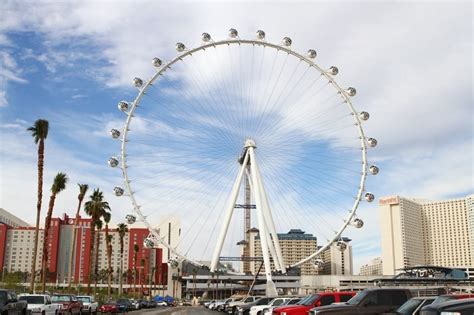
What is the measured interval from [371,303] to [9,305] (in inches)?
596

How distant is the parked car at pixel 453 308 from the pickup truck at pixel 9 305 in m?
18.2

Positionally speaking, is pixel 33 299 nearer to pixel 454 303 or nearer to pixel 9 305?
pixel 9 305

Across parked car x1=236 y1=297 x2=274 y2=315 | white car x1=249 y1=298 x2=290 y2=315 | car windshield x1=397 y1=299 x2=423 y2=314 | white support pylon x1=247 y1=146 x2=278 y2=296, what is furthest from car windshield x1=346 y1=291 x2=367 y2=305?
white support pylon x1=247 y1=146 x2=278 y2=296

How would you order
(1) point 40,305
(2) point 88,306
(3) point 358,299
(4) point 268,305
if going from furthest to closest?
1. (2) point 88,306
2. (4) point 268,305
3. (1) point 40,305
4. (3) point 358,299

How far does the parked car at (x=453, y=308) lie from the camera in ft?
36.6

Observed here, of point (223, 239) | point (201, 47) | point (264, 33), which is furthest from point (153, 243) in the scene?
point (264, 33)

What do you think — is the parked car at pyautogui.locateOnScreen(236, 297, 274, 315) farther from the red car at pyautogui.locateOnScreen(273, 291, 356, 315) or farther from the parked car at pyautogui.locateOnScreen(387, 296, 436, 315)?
the parked car at pyautogui.locateOnScreen(387, 296, 436, 315)

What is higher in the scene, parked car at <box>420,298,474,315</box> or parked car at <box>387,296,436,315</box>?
parked car at <box>420,298,474,315</box>

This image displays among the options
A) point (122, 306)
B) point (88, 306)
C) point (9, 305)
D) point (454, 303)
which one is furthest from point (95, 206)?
point (454, 303)

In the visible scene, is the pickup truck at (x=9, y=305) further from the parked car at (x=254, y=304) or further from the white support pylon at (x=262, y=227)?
the white support pylon at (x=262, y=227)

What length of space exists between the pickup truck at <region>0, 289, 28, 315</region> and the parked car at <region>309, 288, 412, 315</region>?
1305cm

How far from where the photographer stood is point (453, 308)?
37.3 feet

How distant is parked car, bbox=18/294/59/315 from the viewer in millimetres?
30722

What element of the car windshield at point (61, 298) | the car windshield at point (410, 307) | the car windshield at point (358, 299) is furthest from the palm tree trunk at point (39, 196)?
the car windshield at point (410, 307)
